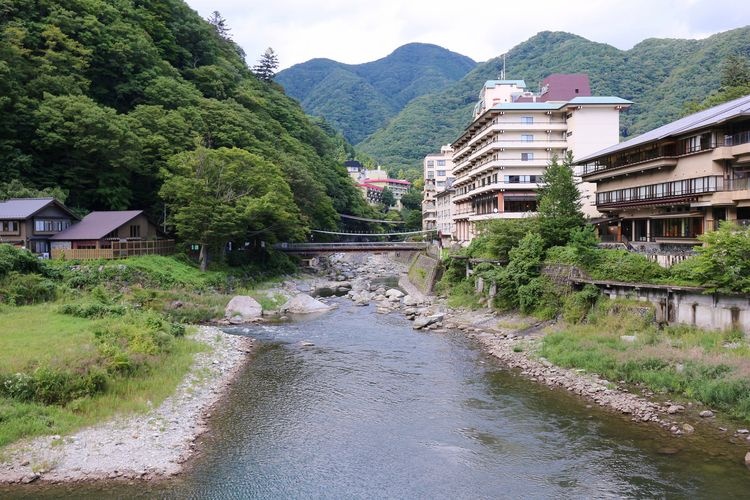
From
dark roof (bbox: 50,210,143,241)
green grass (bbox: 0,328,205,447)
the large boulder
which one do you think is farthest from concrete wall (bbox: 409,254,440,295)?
green grass (bbox: 0,328,205,447)

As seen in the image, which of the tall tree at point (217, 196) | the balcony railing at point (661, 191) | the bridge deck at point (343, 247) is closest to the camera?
the balcony railing at point (661, 191)

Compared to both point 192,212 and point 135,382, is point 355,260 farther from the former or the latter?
point 135,382

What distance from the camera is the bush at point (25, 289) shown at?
27.2 metres

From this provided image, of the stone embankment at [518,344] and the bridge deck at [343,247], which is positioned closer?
the stone embankment at [518,344]

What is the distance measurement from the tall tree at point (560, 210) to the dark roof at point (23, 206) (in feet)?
110

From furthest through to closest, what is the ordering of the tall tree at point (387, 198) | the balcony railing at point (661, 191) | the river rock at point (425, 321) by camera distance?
the tall tree at point (387, 198)
the river rock at point (425, 321)
the balcony railing at point (661, 191)

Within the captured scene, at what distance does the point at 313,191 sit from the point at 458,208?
1792cm

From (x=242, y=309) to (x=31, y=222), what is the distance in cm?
1565

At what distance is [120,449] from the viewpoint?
14438 millimetres

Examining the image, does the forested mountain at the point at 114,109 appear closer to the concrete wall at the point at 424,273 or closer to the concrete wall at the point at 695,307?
the concrete wall at the point at 424,273

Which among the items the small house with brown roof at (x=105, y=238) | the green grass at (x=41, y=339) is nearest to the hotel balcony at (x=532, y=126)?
the small house with brown roof at (x=105, y=238)

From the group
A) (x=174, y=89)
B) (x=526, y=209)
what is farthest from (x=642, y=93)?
(x=174, y=89)

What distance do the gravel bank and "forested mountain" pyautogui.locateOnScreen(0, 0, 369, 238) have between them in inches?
1132

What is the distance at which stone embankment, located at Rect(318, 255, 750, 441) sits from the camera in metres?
16.9
